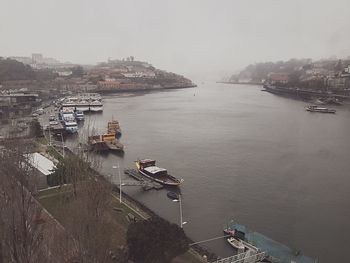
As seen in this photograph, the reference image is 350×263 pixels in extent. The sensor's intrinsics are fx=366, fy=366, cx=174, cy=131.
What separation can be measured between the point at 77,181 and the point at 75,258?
9.96 feet

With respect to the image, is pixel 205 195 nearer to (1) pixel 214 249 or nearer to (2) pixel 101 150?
(1) pixel 214 249

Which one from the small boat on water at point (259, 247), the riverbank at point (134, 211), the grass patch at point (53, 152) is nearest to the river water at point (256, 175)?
the small boat on water at point (259, 247)

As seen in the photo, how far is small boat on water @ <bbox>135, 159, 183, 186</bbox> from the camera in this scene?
10255 mm

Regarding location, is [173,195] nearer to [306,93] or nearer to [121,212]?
[121,212]

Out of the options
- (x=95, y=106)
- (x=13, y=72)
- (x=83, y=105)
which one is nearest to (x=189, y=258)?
(x=95, y=106)

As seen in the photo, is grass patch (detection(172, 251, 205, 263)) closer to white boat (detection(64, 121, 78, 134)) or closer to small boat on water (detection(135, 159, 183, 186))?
small boat on water (detection(135, 159, 183, 186))

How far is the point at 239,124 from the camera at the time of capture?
70.2 ft

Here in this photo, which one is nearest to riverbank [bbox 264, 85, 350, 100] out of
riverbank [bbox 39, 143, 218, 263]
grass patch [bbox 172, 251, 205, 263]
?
riverbank [bbox 39, 143, 218, 263]

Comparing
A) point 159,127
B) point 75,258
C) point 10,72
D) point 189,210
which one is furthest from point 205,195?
point 10,72

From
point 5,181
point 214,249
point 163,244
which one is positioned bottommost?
point 214,249

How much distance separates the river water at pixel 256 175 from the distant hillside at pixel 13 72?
2494 centimetres

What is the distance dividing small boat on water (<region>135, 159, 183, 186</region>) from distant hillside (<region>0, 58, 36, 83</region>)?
110 ft

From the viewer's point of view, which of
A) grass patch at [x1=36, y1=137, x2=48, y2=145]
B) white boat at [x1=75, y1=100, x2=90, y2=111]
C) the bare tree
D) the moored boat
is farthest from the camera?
white boat at [x1=75, y1=100, x2=90, y2=111]

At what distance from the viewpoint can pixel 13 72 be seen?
4262 cm
